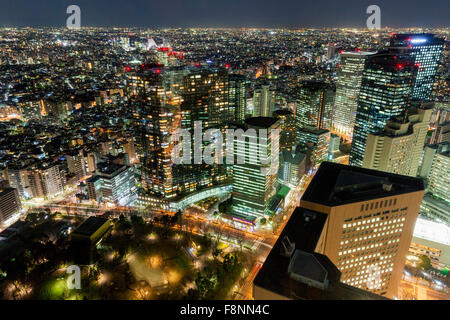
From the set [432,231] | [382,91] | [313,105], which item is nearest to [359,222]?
[432,231]

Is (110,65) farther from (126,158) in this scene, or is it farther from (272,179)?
(272,179)

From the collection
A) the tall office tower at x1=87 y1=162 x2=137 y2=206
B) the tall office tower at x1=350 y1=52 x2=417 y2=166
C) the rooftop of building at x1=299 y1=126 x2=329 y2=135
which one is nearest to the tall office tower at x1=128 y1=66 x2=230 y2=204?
the tall office tower at x1=87 y1=162 x2=137 y2=206

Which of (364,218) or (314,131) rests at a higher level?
(364,218)

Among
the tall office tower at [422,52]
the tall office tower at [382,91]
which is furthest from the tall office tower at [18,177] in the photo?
the tall office tower at [422,52]

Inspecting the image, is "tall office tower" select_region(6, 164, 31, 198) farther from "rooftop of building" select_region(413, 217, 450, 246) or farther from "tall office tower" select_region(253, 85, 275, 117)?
"rooftop of building" select_region(413, 217, 450, 246)

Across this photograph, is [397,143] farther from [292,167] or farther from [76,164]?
[76,164]
